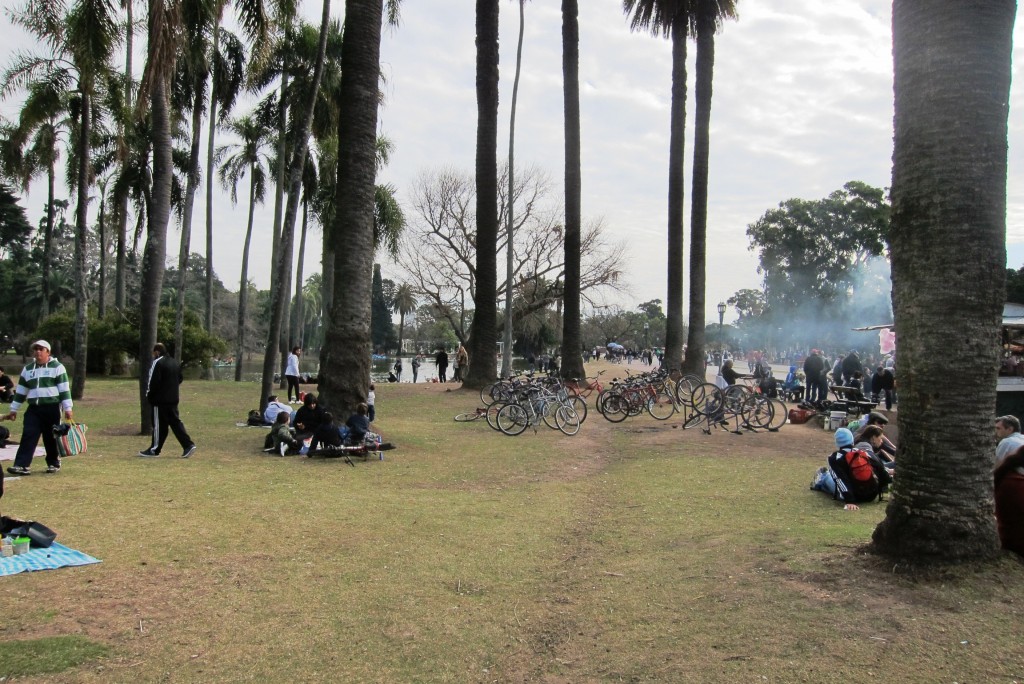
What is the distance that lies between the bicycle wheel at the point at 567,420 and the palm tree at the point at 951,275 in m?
9.94

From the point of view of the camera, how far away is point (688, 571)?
5.62m

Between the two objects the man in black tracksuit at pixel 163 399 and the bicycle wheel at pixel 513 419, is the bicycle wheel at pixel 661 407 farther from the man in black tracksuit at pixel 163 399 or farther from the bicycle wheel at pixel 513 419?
the man in black tracksuit at pixel 163 399

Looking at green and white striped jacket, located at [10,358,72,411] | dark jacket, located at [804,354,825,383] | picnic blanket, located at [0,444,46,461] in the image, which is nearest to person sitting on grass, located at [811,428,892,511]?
green and white striped jacket, located at [10,358,72,411]

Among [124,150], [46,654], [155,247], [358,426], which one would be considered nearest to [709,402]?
[358,426]

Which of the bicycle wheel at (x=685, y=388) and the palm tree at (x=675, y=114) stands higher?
the palm tree at (x=675, y=114)

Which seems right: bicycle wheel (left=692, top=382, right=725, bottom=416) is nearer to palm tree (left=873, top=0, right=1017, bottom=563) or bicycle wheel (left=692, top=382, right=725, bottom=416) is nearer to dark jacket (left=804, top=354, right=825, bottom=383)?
dark jacket (left=804, top=354, right=825, bottom=383)

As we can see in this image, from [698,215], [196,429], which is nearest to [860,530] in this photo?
[196,429]

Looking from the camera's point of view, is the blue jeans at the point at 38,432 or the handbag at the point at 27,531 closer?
the handbag at the point at 27,531

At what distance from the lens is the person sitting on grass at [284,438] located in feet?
37.2

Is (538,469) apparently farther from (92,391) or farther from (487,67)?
(92,391)

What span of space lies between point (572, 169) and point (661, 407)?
836cm

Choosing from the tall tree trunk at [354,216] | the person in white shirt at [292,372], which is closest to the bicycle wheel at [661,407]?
the tall tree trunk at [354,216]

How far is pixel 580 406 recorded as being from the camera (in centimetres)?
1625

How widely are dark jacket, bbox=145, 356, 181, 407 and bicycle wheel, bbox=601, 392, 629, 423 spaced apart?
30.9ft
